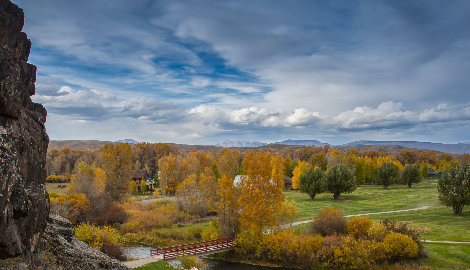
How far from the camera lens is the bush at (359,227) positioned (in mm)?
30420

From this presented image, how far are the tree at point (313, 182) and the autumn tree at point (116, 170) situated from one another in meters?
38.5

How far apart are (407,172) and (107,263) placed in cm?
8401

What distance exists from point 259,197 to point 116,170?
119ft

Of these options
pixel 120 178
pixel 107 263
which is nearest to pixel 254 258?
pixel 107 263

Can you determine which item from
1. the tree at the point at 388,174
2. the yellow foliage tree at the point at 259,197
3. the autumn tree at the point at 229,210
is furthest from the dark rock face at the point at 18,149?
the tree at the point at 388,174

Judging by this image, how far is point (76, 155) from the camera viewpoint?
430 feet

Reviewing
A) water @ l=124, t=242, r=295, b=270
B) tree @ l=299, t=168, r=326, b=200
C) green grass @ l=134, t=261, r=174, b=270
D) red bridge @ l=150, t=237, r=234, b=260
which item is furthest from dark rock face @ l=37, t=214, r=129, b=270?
tree @ l=299, t=168, r=326, b=200

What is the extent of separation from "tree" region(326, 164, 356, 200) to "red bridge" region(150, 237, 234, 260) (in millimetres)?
36197

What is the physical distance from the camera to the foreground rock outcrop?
952 centimetres

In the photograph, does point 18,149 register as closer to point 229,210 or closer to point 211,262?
point 211,262

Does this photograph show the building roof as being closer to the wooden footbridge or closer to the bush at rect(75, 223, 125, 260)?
the bush at rect(75, 223, 125, 260)

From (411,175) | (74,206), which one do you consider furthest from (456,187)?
(74,206)

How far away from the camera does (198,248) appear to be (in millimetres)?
30062

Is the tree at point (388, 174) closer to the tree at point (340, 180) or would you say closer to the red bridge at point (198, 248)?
the tree at point (340, 180)
